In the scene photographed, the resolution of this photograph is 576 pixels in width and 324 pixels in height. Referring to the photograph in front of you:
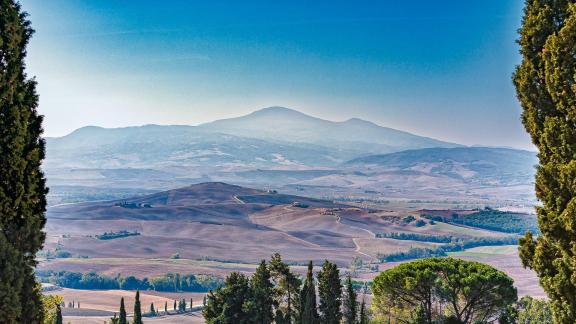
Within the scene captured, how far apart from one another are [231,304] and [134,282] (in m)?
118

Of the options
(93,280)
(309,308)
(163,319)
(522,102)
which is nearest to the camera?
(522,102)

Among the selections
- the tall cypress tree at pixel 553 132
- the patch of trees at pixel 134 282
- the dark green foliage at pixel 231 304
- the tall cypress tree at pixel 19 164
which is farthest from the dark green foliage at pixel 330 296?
the patch of trees at pixel 134 282

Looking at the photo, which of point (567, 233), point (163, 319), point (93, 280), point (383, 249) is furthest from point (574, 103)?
point (383, 249)

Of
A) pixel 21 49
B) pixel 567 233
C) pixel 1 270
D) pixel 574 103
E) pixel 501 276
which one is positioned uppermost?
pixel 21 49

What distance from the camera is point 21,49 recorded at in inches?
558

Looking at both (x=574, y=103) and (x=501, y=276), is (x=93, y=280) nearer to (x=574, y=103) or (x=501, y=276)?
(x=501, y=276)

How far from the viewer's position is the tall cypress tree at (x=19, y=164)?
13.5 metres

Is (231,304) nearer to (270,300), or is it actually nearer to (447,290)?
(270,300)

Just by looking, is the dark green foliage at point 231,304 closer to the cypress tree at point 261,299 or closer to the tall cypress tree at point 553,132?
the cypress tree at point 261,299

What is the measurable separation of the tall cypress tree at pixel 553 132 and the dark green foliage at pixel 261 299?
24.6 meters

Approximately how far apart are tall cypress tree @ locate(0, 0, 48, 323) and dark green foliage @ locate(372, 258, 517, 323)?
18.9m

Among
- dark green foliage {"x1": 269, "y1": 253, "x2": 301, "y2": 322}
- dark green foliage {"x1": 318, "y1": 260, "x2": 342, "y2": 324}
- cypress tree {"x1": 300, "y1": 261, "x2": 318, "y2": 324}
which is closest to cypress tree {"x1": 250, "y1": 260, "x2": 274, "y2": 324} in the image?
dark green foliage {"x1": 269, "y1": 253, "x2": 301, "y2": 322}

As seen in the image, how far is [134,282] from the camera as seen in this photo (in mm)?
147375

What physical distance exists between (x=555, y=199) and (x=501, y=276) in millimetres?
16280
